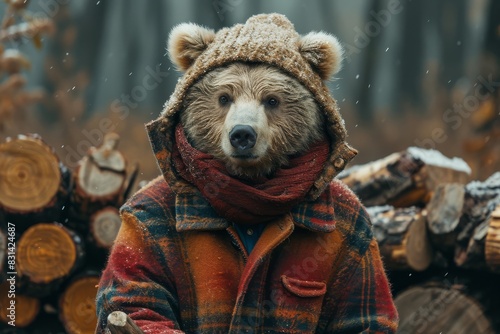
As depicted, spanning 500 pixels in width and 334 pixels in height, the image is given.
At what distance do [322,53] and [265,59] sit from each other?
0.78 ft

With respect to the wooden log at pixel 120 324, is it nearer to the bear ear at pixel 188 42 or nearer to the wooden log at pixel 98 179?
the bear ear at pixel 188 42

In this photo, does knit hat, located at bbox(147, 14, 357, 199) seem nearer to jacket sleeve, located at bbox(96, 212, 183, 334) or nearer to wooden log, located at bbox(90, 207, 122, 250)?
jacket sleeve, located at bbox(96, 212, 183, 334)

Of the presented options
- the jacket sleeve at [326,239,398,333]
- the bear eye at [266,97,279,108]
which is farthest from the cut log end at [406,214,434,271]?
the bear eye at [266,97,279,108]

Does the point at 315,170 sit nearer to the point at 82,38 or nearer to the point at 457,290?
the point at 457,290

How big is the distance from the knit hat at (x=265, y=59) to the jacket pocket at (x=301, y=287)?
0.31 metres

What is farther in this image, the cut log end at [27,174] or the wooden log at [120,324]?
the cut log end at [27,174]

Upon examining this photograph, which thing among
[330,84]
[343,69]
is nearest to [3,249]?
[330,84]

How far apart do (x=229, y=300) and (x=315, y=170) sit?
55 centimetres

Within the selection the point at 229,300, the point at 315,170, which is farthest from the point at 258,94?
the point at 229,300

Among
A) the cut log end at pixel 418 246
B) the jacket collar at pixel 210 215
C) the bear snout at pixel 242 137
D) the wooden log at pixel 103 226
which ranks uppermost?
the bear snout at pixel 242 137

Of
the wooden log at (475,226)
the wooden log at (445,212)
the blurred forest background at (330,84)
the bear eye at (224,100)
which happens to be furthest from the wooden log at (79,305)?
the blurred forest background at (330,84)

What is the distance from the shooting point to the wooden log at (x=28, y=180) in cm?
520

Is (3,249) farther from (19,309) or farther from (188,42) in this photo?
(188,42)

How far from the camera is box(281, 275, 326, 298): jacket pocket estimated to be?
348 centimetres
